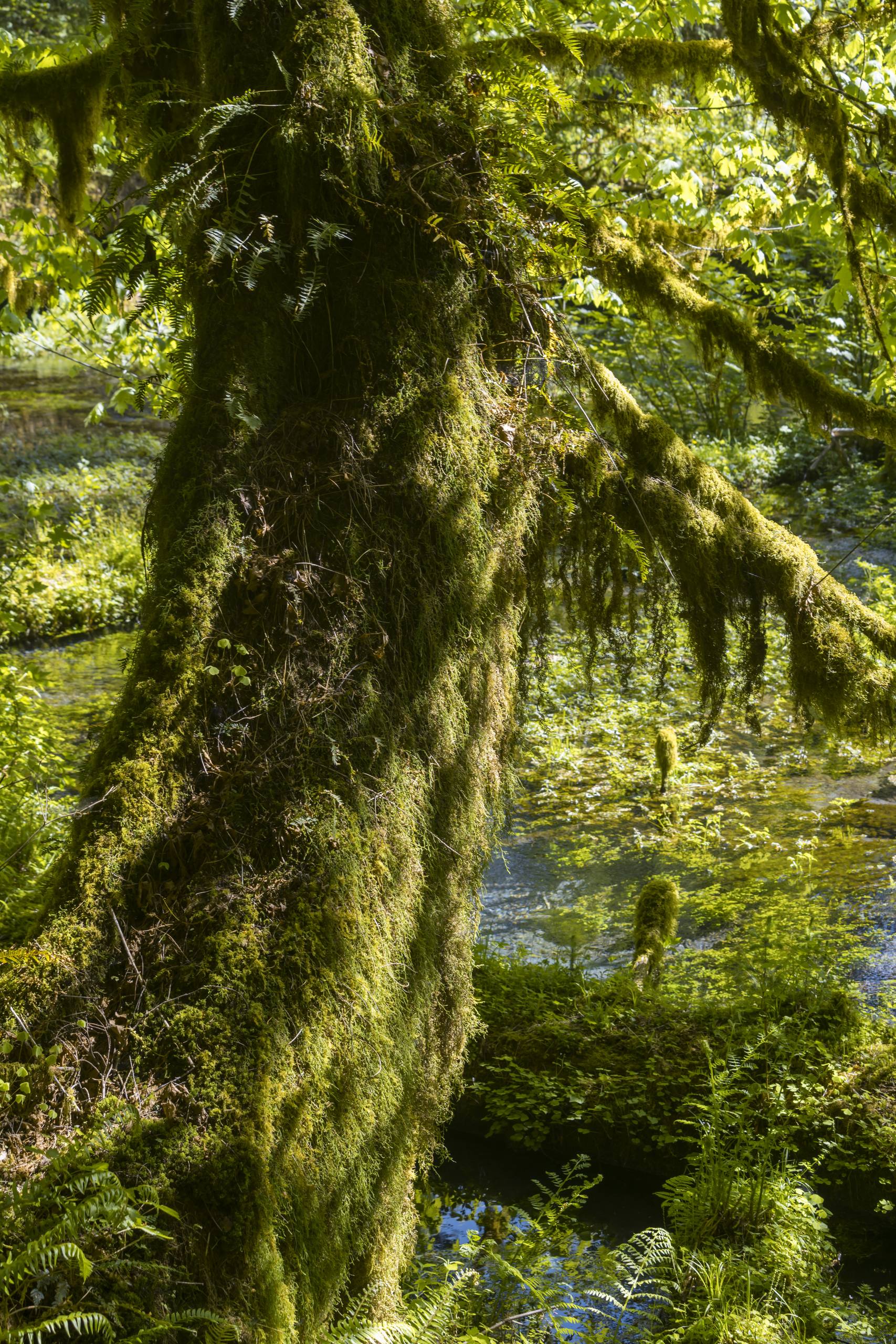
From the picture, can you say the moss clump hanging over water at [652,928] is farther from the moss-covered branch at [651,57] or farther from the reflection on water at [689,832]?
the moss-covered branch at [651,57]

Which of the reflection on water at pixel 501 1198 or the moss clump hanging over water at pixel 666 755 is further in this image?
the moss clump hanging over water at pixel 666 755

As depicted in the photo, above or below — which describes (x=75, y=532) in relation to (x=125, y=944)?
above

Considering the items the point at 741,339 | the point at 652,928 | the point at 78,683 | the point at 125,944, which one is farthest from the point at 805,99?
the point at 78,683

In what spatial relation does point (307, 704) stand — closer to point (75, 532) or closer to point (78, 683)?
point (78, 683)

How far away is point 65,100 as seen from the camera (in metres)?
4.28

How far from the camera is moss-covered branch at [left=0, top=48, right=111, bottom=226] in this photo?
13.9ft

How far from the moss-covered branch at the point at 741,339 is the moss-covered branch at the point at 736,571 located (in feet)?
2.07

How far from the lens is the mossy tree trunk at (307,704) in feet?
7.13

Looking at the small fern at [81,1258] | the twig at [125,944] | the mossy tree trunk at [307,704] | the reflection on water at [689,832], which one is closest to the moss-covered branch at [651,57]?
the mossy tree trunk at [307,704]

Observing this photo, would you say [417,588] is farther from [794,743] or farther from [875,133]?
[794,743]

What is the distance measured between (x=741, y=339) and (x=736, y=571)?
Result: 1.16 metres

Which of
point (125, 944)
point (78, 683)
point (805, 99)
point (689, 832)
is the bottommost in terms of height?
point (689, 832)

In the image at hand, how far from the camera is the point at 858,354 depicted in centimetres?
1742

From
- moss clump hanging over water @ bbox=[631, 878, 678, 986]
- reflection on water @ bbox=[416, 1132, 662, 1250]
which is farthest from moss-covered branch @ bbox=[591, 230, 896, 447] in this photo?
reflection on water @ bbox=[416, 1132, 662, 1250]
